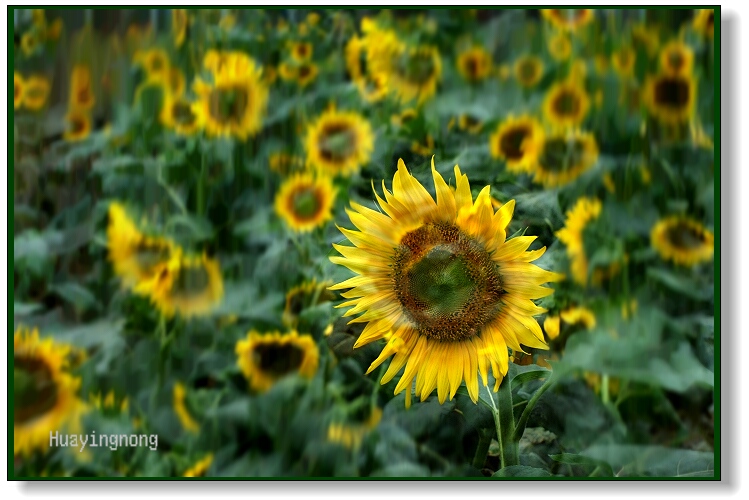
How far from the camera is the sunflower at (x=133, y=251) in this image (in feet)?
3.59

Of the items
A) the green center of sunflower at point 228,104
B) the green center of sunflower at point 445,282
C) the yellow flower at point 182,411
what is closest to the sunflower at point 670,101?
the green center of sunflower at point 445,282

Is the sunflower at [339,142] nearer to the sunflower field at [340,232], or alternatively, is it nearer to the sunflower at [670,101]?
the sunflower field at [340,232]

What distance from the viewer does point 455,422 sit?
3.54ft

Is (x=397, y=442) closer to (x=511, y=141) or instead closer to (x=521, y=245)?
(x=521, y=245)

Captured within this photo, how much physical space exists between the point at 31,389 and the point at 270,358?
381 millimetres

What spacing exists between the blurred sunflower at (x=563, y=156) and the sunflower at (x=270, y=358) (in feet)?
1.52

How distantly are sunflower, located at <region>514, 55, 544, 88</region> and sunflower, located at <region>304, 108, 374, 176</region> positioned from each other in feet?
0.83

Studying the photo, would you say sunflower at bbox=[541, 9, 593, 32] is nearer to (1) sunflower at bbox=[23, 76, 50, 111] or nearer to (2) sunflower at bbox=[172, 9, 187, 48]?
(2) sunflower at bbox=[172, 9, 187, 48]

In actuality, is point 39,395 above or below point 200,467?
above

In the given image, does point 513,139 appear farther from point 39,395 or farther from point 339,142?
point 39,395

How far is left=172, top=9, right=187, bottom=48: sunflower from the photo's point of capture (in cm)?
112

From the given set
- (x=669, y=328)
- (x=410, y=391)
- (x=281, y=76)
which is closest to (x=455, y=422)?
(x=410, y=391)

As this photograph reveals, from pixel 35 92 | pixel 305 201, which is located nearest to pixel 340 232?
pixel 305 201

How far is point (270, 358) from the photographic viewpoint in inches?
42.8
